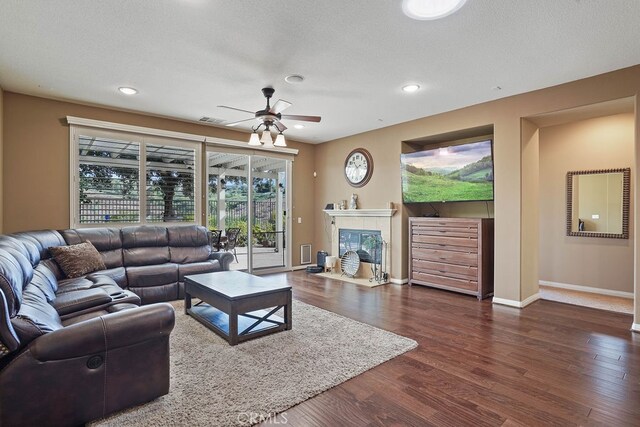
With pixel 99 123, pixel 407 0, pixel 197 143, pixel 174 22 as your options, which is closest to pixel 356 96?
pixel 407 0

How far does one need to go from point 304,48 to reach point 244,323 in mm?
2811

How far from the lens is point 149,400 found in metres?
2.13

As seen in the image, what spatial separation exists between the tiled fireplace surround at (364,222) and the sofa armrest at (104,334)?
4.36 metres

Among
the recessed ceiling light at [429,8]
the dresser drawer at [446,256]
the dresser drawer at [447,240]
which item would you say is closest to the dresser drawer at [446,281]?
the dresser drawer at [446,256]

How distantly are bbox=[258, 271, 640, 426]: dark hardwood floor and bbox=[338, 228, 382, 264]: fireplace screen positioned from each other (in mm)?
1928

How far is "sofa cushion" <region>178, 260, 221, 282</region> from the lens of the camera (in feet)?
14.9

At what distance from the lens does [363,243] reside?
20.9 ft

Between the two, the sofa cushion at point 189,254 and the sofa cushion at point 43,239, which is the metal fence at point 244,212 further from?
the sofa cushion at point 43,239

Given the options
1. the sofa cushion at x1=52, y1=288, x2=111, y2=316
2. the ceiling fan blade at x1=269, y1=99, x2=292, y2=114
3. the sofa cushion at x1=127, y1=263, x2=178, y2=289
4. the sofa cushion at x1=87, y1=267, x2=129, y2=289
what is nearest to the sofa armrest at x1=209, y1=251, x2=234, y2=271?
the sofa cushion at x1=127, y1=263, x2=178, y2=289

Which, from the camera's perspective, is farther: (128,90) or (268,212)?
(268,212)

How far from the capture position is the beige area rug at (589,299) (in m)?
4.29

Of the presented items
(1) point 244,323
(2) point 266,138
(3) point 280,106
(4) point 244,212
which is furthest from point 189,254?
(3) point 280,106

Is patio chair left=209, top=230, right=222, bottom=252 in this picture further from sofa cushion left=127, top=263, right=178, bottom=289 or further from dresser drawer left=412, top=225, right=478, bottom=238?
dresser drawer left=412, top=225, right=478, bottom=238

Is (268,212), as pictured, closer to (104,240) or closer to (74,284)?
(104,240)
